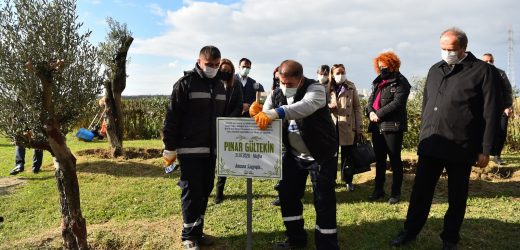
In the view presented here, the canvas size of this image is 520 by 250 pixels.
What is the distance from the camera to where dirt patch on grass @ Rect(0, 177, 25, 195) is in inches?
309

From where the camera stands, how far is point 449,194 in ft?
14.4

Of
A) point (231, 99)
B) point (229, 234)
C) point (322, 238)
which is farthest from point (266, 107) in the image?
point (229, 234)

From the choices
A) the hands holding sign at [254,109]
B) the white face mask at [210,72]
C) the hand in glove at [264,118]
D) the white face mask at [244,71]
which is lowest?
the hand in glove at [264,118]

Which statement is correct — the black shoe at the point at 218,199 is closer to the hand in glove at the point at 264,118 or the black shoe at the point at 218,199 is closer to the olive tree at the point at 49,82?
the olive tree at the point at 49,82

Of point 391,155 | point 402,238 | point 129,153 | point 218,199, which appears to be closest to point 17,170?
point 129,153

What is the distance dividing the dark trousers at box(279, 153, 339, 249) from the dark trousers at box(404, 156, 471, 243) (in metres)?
0.99

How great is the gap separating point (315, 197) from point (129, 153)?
765 cm

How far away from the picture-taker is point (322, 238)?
4254 mm

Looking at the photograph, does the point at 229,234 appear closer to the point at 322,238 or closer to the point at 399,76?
the point at 322,238

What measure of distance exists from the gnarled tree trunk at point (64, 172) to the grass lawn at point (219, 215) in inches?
14.3

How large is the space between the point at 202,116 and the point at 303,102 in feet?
4.13

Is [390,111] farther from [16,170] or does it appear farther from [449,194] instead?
[16,170]

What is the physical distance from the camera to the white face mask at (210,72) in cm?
462

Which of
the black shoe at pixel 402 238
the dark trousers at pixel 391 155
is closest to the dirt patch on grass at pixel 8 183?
the dark trousers at pixel 391 155
